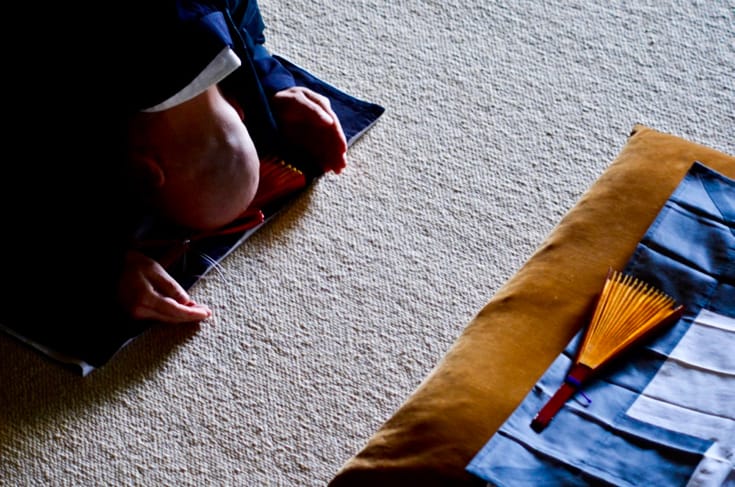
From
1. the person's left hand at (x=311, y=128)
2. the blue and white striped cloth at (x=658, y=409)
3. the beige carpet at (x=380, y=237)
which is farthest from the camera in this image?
the person's left hand at (x=311, y=128)

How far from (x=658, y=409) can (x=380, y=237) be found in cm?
64

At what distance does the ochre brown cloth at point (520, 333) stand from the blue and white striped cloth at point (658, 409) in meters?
0.02

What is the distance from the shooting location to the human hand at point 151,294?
1.12m

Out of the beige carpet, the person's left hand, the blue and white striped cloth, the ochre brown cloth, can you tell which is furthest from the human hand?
the blue and white striped cloth

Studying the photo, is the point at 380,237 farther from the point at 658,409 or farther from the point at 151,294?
the point at 658,409

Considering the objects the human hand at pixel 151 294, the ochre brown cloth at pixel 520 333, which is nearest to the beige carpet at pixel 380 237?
the human hand at pixel 151 294

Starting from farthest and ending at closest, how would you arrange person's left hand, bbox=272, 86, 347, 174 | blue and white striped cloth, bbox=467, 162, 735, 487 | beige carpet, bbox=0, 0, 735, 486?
person's left hand, bbox=272, 86, 347, 174, beige carpet, bbox=0, 0, 735, 486, blue and white striped cloth, bbox=467, 162, 735, 487

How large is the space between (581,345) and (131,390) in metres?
→ 0.62

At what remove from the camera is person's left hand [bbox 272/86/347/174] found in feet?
4.23

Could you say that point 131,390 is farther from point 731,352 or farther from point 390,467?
point 731,352

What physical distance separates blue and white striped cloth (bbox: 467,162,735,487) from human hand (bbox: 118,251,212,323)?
22.9 inches

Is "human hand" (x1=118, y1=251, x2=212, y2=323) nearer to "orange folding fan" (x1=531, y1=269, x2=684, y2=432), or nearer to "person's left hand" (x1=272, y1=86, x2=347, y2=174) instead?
"person's left hand" (x1=272, y1=86, x2=347, y2=174)

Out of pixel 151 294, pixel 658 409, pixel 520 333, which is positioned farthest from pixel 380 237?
pixel 658 409

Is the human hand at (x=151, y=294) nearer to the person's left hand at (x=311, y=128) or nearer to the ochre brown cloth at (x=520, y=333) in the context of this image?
the person's left hand at (x=311, y=128)
